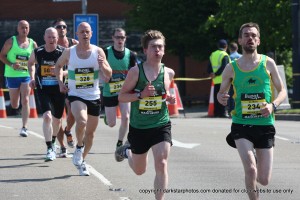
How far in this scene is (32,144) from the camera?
16.5 m

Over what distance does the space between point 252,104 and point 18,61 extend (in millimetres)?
8260

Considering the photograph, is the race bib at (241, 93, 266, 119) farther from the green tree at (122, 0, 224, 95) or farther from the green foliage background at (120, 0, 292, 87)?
the green tree at (122, 0, 224, 95)

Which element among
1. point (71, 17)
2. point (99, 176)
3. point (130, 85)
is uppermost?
point (130, 85)

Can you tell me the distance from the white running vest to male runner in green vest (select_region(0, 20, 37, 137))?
4369 millimetres

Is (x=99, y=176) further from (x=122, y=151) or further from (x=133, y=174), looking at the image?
(x=122, y=151)

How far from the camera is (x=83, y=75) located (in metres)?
12.6

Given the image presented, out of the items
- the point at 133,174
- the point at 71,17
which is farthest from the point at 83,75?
the point at 71,17

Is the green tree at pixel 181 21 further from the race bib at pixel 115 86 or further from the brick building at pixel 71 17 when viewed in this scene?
the race bib at pixel 115 86

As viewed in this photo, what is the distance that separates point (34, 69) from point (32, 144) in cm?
222

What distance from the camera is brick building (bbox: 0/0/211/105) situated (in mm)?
49438

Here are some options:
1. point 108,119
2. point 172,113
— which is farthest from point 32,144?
point 172,113

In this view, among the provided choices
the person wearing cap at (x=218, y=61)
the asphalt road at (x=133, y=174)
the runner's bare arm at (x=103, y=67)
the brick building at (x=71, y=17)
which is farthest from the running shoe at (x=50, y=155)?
the brick building at (x=71, y=17)

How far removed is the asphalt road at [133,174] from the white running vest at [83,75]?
3.51ft

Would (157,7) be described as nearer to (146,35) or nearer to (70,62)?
(70,62)
